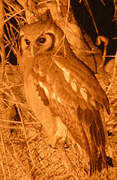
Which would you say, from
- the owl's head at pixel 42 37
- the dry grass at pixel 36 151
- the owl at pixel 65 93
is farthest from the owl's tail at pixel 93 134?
the owl's head at pixel 42 37

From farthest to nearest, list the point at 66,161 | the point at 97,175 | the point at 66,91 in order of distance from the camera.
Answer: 1. the point at 66,161
2. the point at 97,175
3. the point at 66,91

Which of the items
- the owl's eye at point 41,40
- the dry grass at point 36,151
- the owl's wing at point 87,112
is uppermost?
the owl's eye at point 41,40

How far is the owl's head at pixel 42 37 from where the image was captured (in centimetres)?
177

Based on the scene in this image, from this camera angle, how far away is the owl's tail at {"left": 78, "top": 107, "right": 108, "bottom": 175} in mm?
1628

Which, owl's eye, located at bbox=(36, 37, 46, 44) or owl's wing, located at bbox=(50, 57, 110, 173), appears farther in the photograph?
owl's eye, located at bbox=(36, 37, 46, 44)

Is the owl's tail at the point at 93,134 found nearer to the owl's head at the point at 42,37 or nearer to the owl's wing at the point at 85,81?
the owl's wing at the point at 85,81

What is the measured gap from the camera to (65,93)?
164 centimetres

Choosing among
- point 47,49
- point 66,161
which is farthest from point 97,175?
point 47,49

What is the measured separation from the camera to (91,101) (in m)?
1.65

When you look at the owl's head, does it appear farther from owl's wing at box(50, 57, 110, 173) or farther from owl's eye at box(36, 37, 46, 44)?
owl's wing at box(50, 57, 110, 173)

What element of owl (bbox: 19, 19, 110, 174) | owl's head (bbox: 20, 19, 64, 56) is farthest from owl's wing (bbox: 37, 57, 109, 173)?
owl's head (bbox: 20, 19, 64, 56)

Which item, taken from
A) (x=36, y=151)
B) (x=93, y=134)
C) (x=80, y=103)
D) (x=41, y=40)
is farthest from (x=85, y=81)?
(x=36, y=151)

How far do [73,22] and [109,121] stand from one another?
3.49ft

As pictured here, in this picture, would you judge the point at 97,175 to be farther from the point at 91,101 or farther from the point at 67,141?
the point at 91,101
